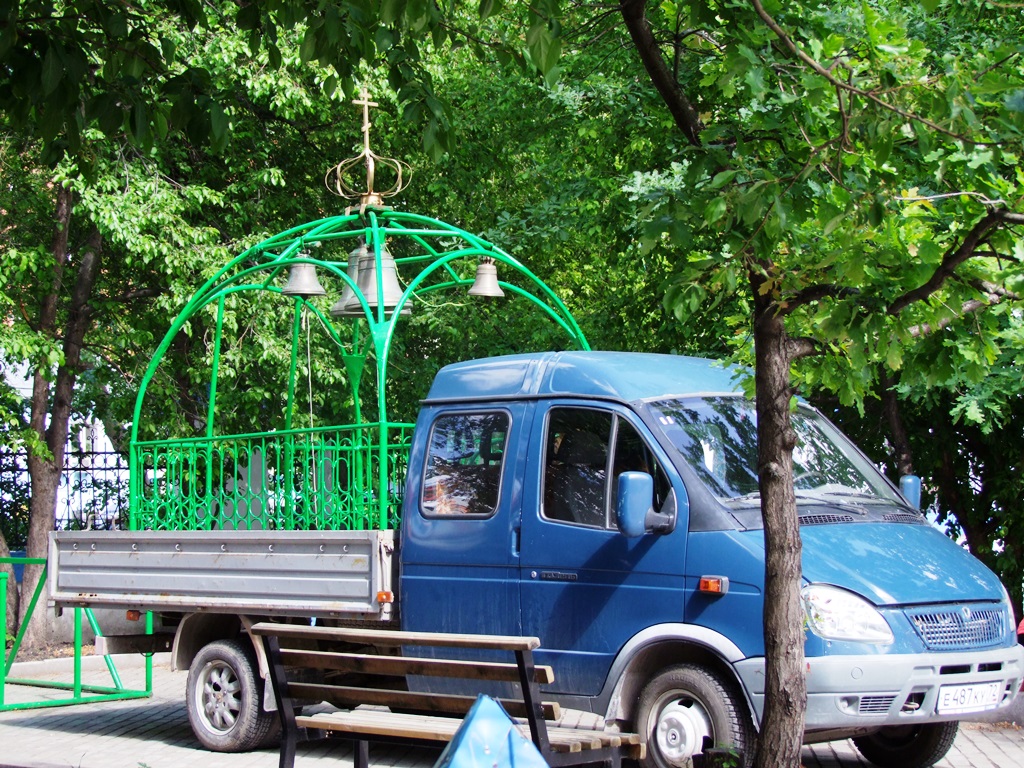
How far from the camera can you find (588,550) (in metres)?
7.30

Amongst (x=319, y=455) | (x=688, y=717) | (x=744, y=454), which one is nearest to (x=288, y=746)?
(x=688, y=717)

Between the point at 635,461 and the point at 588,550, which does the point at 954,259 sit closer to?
the point at 635,461

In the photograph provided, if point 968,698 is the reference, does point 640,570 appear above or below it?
above

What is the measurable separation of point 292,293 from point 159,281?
501cm

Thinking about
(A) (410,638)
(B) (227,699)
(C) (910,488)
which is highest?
(C) (910,488)

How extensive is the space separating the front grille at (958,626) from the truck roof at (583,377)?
1611mm

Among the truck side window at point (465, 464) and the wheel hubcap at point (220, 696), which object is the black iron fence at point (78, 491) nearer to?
the wheel hubcap at point (220, 696)

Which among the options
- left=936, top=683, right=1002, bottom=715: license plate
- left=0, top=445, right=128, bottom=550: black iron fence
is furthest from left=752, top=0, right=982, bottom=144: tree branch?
left=0, top=445, right=128, bottom=550: black iron fence

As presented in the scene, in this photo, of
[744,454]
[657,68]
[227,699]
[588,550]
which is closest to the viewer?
[657,68]

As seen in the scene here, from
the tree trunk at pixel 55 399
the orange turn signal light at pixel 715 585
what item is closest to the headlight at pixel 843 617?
the orange turn signal light at pixel 715 585

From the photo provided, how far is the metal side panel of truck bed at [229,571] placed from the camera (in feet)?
26.3

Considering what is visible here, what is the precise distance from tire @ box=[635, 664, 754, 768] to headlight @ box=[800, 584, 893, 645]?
0.58m

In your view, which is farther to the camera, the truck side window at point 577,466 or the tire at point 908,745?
the tire at point 908,745

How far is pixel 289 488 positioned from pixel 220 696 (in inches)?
57.5
